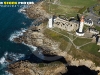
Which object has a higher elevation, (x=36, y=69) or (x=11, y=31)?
(x=11, y=31)

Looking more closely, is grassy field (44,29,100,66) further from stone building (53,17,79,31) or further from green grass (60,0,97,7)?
green grass (60,0,97,7)

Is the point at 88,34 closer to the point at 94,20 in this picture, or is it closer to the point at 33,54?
the point at 94,20

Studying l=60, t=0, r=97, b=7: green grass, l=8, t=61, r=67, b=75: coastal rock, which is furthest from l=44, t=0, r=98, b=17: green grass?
l=8, t=61, r=67, b=75: coastal rock

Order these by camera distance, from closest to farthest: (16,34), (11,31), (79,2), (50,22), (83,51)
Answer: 1. (83,51)
2. (50,22)
3. (16,34)
4. (11,31)
5. (79,2)

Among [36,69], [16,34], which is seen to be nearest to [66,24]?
[16,34]

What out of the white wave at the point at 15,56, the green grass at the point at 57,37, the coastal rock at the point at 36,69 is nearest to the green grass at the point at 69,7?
the green grass at the point at 57,37

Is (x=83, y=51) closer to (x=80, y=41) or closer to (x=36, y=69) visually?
(x=80, y=41)

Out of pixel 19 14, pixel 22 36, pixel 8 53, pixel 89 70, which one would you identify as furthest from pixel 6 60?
pixel 19 14
